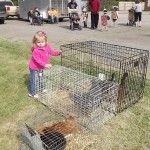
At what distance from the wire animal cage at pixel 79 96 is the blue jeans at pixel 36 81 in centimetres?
2

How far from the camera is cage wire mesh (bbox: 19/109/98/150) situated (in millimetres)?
3859

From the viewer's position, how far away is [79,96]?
193 inches

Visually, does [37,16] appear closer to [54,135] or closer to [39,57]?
[39,57]

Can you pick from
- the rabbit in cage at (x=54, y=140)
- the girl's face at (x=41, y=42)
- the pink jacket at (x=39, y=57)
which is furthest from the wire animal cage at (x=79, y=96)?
the rabbit in cage at (x=54, y=140)

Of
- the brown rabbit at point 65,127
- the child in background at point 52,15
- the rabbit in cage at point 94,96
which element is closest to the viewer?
the brown rabbit at point 65,127

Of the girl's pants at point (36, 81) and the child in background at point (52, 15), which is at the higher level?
the child in background at point (52, 15)

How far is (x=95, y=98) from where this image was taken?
4.66m

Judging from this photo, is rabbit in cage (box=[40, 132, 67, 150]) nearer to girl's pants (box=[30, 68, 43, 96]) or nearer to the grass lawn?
the grass lawn

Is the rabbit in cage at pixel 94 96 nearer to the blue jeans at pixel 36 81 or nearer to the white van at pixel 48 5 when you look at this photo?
the blue jeans at pixel 36 81

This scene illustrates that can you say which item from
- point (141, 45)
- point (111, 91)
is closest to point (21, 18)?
point (141, 45)

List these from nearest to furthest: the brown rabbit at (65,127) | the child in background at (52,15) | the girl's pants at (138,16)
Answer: the brown rabbit at (65,127)
the girl's pants at (138,16)
the child in background at (52,15)

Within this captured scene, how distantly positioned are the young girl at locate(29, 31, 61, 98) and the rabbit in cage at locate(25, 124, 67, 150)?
1628 mm

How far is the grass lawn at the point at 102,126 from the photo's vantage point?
427cm

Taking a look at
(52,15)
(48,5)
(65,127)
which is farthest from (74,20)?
(65,127)
